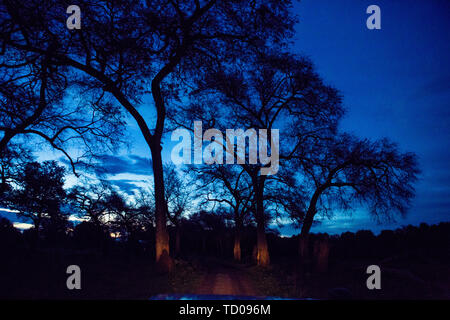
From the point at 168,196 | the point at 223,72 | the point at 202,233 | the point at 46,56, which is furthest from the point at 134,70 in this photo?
the point at 202,233

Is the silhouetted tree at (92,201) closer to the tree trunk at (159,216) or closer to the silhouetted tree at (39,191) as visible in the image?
the silhouetted tree at (39,191)

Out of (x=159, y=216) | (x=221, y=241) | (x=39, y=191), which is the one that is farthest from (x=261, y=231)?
(x=221, y=241)

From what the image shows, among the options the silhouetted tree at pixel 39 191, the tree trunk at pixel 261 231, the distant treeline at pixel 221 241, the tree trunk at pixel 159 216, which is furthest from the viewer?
the distant treeline at pixel 221 241

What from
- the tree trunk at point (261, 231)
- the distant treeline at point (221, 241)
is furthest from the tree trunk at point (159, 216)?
the distant treeline at point (221, 241)

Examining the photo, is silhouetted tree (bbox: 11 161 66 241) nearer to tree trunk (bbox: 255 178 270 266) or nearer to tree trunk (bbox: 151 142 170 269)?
tree trunk (bbox: 151 142 170 269)

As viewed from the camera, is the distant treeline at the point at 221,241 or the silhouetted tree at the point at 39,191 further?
the distant treeline at the point at 221,241

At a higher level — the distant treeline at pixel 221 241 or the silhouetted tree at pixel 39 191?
the silhouetted tree at pixel 39 191

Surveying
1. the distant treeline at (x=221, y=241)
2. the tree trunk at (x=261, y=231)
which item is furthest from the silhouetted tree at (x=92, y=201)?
the tree trunk at (x=261, y=231)

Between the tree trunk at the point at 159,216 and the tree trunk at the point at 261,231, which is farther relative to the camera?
the tree trunk at the point at 261,231

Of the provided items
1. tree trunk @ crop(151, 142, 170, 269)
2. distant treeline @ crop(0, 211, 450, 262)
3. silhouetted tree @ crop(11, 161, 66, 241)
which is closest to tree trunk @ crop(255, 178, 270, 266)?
distant treeline @ crop(0, 211, 450, 262)

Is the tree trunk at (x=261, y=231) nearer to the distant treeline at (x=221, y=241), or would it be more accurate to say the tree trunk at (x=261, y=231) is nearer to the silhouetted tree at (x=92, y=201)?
the distant treeline at (x=221, y=241)

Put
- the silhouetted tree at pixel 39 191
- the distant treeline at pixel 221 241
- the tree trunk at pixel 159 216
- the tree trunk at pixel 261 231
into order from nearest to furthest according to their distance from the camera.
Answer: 1. the tree trunk at pixel 159 216
2. the silhouetted tree at pixel 39 191
3. the tree trunk at pixel 261 231
4. the distant treeline at pixel 221 241

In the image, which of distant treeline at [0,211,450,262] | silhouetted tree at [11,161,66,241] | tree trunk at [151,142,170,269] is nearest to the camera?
tree trunk at [151,142,170,269]
